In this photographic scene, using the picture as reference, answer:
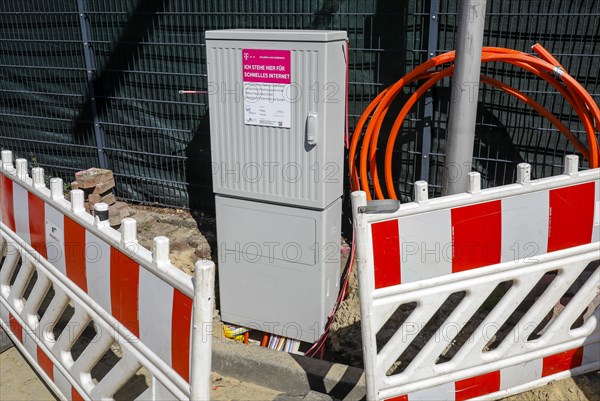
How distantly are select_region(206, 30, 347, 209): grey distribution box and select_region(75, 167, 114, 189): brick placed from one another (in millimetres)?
2110

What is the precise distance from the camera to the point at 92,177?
593cm

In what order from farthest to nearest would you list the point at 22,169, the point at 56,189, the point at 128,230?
the point at 22,169 < the point at 56,189 < the point at 128,230

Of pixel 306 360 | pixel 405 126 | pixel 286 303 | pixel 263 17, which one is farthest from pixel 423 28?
pixel 306 360

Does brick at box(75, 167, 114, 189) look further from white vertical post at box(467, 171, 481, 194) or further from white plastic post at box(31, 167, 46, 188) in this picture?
white vertical post at box(467, 171, 481, 194)

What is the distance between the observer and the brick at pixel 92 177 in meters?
5.88

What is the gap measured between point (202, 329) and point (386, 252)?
955 mm

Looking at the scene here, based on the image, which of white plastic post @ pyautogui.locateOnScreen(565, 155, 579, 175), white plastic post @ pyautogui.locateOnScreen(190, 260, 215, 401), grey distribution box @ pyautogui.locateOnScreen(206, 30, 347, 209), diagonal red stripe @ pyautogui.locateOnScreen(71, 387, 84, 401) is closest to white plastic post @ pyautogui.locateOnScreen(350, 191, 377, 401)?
white plastic post @ pyautogui.locateOnScreen(190, 260, 215, 401)

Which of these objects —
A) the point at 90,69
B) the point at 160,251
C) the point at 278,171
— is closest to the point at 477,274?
the point at 160,251

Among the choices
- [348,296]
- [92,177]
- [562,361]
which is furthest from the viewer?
[92,177]

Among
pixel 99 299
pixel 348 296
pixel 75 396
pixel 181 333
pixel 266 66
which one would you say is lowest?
pixel 348 296

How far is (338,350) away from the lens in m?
4.39

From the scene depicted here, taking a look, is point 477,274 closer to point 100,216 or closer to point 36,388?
point 100,216

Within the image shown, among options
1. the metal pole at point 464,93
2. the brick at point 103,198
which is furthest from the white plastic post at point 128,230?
the brick at point 103,198

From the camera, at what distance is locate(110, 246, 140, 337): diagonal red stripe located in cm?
265
